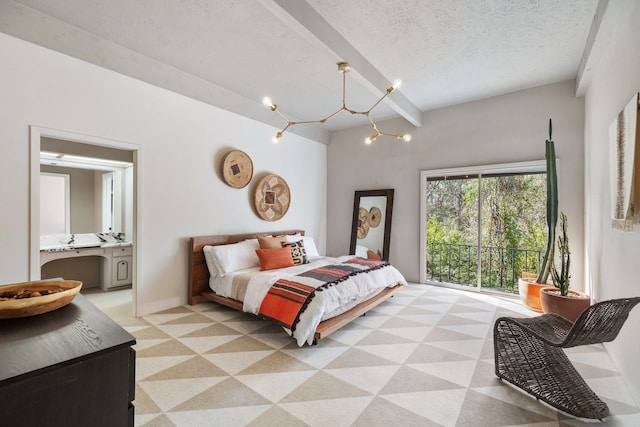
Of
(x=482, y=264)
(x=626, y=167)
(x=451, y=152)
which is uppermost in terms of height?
(x=451, y=152)

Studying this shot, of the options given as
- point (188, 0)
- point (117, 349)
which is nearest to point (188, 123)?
point (188, 0)

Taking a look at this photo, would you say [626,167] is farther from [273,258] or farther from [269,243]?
[269,243]

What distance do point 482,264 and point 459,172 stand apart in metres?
1.49

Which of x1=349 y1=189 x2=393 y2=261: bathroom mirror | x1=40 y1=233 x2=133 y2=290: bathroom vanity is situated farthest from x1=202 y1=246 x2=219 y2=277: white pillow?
x1=349 y1=189 x2=393 y2=261: bathroom mirror

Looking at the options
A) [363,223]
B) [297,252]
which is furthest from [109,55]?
[363,223]

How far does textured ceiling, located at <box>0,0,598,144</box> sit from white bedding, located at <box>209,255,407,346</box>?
226cm

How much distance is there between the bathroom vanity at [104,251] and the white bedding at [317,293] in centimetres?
187

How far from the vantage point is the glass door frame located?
4109 mm

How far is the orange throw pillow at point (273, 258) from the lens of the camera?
3.73 meters

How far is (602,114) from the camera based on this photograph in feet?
9.26

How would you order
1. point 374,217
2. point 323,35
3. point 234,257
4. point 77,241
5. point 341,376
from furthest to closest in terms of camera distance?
1. point 374,217
2. point 77,241
3. point 234,257
4. point 323,35
5. point 341,376

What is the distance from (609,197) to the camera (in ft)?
8.41

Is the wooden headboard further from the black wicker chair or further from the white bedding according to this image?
the black wicker chair

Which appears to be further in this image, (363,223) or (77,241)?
(363,223)
